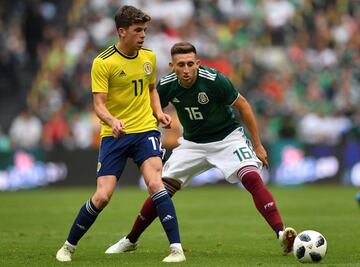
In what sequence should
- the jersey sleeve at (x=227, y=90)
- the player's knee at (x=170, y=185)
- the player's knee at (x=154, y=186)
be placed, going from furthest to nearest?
1. the player's knee at (x=170, y=185)
2. the jersey sleeve at (x=227, y=90)
3. the player's knee at (x=154, y=186)

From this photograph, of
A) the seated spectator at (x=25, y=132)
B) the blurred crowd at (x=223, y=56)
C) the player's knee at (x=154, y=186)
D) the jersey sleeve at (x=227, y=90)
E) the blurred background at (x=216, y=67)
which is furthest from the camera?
the blurred crowd at (x=223, y=56)

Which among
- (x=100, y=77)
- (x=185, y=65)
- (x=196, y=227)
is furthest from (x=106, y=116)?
(x=196, y=227)

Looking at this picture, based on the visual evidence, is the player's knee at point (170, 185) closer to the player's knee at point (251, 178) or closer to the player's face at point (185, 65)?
the player's knee at point (251, 178)

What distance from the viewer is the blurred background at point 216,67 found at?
2233 cm

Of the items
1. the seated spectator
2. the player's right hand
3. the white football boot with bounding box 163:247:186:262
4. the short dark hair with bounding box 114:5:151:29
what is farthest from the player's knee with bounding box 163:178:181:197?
the seated spectator

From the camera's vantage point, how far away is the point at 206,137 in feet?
33.1

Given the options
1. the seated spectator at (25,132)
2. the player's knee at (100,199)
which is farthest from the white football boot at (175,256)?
the seated spectator at (25,132)

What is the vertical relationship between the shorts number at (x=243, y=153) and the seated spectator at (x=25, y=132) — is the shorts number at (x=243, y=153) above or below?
above

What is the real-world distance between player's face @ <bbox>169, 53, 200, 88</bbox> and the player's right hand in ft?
3.68

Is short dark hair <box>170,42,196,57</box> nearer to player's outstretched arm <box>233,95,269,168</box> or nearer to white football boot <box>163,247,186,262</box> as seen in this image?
player's outstretched arm <box>233,95,269,168</box>

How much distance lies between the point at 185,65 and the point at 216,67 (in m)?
14.6

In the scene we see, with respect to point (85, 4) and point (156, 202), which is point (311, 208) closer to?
point (156, 202)

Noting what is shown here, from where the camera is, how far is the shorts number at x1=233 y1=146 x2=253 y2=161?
985 cm

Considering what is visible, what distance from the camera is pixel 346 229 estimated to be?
1227 centimetres
